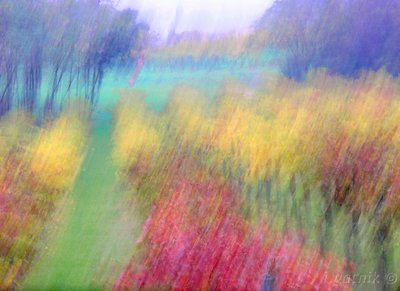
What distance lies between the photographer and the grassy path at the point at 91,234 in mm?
2895

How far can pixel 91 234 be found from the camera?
9.58 feet

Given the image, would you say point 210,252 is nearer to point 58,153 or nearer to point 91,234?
point 91,234

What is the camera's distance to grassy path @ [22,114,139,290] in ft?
9.50

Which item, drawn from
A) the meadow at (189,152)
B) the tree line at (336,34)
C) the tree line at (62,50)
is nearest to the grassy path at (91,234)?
the meadow at (189,152)

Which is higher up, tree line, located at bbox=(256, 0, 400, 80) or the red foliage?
tree line, located at bbox=(256, 0, 400, 80)

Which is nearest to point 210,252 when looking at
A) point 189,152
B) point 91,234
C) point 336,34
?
point 189,152

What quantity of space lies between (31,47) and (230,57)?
1388 millimetres

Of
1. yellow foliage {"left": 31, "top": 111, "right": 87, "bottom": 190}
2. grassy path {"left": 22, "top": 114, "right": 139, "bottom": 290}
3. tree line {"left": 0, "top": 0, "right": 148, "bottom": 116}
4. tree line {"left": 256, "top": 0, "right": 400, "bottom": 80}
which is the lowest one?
grassy path {"left": 22, "top": 114, "right": 139, "bottom": 290}

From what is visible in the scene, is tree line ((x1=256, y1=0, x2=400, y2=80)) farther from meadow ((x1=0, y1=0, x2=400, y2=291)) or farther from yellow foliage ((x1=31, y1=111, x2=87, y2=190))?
yellow foliage ((x1=31, y1=111, x2=87, y2=190))

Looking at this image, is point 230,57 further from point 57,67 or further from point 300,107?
point 57,67

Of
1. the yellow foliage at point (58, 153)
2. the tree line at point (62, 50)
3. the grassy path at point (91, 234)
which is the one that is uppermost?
the tree line at point (62, 50)

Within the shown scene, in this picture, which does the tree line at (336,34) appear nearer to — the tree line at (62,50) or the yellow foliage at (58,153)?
the tree line at (62,50)

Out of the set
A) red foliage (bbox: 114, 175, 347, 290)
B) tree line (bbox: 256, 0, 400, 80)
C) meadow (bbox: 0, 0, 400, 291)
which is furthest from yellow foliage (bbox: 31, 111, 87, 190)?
tree line (bbox: 256, 0, 400, 80)

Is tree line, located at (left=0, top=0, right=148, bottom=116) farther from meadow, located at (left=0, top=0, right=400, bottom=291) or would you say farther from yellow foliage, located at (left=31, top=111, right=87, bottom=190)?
yellow foliage, located at (left=31, top=111, right=87, bottom=190)
